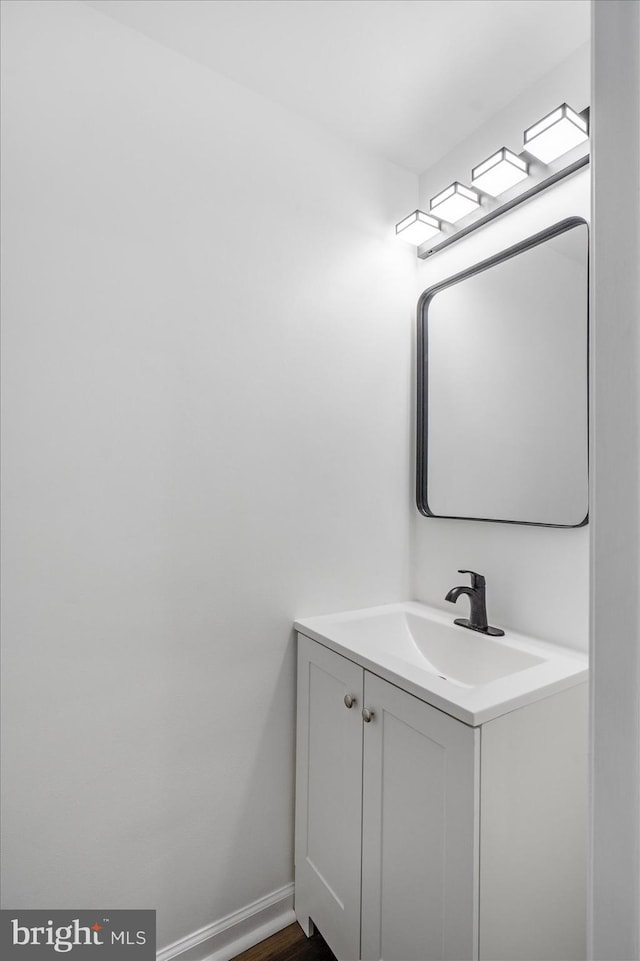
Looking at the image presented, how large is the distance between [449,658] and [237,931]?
983mm

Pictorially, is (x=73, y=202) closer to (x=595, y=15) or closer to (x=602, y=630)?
(x=595, y=15)

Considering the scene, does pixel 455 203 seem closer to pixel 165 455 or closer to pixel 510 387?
pixel 510 387

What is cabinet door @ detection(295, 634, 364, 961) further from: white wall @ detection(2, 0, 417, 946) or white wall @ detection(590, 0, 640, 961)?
white wall @ detection(590, 0, 640, 961)

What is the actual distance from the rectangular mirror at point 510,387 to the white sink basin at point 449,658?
35 centimetres

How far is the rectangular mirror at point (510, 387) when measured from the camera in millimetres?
1308

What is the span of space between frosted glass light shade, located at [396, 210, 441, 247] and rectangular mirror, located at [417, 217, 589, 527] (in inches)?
7.0

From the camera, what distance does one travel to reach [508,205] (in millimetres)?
1466

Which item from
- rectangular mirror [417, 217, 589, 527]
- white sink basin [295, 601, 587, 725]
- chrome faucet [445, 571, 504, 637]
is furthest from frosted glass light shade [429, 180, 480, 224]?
white sink basin [295, 601, 587, 725]

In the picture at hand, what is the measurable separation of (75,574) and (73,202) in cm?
92

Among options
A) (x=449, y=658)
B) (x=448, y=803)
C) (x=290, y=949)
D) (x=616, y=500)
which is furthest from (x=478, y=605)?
(x=616, y=500)

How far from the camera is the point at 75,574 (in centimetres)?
121

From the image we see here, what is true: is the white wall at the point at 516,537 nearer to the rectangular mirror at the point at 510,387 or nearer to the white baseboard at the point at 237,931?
the rectangular mirror at the point at 510,387

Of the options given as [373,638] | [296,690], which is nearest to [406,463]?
[373,638]

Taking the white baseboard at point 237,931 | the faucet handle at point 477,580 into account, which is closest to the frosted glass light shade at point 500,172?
the faucet handle at point 477,580
